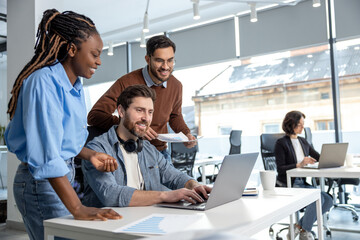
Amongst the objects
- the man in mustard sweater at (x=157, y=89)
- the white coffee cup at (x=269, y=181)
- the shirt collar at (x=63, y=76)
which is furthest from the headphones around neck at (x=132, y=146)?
the white coffee cup at (x=269, y=181)

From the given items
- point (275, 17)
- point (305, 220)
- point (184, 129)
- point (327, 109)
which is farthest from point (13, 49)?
point (327, 109)

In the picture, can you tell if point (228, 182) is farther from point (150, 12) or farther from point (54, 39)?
point (150, 12)

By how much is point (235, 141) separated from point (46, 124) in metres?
5.14

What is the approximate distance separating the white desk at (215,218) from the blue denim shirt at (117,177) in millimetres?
92

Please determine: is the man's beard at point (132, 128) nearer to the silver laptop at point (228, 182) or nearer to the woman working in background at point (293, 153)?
the silver laptop at point (228, 182)

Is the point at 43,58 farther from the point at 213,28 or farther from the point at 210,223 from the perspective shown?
the point at 213,28

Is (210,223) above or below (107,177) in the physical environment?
below

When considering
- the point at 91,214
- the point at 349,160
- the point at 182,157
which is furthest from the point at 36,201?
the point at 182,157

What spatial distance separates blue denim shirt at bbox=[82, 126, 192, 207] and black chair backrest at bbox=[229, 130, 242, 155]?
4.19 m

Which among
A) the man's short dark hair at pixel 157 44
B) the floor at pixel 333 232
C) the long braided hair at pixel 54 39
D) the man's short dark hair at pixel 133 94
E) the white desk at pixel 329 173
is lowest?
the floor at pixel 333 232

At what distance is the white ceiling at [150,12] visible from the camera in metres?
6.04

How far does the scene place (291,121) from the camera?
13.0ft

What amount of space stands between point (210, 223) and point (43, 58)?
2.71 feet

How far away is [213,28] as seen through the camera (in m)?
6.82
